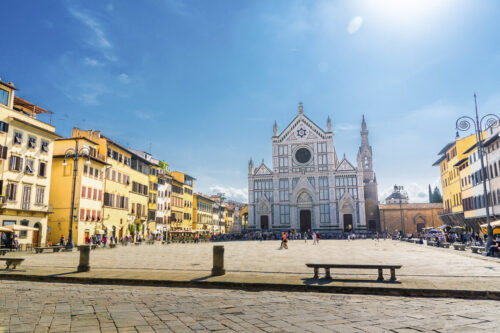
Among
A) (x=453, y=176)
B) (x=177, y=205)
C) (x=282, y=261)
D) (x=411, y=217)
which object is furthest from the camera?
(x=411, y=217)

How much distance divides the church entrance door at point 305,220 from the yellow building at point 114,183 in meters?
33.1

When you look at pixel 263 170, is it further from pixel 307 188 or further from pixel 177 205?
pixel 177 205

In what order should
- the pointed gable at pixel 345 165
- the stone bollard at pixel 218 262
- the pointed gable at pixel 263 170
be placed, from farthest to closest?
the pointed gable at pixel 263 170, the pointed gable at pixel 345 165, the stone bollard at pixel 218 262

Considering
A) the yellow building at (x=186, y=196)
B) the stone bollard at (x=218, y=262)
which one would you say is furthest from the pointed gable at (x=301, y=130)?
the stone bollard at (x=218, y=262)

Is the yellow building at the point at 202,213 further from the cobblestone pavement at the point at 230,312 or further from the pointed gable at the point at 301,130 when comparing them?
the cobblestone pavement at the point at 230,312

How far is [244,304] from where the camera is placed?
24.7 feet

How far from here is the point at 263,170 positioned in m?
70.7

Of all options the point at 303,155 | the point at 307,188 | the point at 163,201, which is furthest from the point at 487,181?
the point at 163,201

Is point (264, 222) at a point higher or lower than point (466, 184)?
lower

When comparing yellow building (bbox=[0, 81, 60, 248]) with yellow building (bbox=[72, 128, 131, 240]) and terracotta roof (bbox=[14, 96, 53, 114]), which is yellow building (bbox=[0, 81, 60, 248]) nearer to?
terracotta roof (bbox=[14, 96, 53, 114])

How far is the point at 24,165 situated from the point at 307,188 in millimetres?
48237

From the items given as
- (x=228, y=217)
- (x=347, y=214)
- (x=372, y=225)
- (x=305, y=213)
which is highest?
(x=228, y=217)

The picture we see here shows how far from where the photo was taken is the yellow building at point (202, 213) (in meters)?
73.1

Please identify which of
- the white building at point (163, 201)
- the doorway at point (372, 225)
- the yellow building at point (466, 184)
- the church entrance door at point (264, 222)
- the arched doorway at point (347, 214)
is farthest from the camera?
the doorway at point (372, 225)
